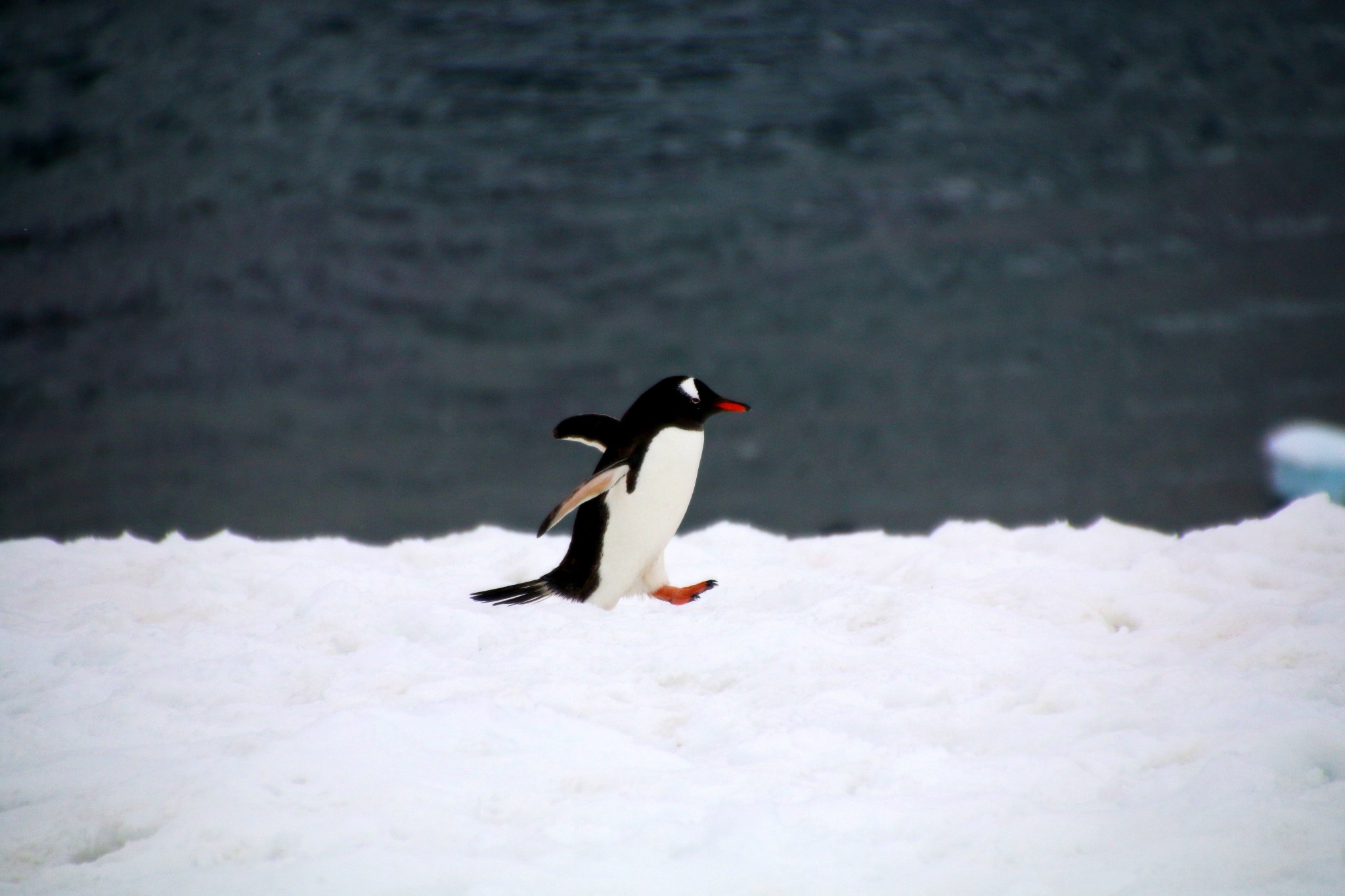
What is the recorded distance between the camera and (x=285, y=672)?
2.36m

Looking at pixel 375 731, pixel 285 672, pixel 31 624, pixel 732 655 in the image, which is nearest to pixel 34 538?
pixel 31 624

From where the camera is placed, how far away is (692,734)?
2.01 metres

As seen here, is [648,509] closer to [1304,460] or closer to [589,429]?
[589,429]

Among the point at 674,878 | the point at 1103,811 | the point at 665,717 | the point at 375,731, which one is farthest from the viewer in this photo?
the point at 665,717

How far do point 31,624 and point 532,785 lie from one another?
176 cm

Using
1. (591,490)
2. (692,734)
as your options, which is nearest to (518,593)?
(591,490)

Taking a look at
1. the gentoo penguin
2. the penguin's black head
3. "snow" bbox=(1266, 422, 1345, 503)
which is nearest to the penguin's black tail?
the gentoo penguin

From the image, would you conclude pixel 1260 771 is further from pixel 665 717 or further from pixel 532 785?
pixel 532 785

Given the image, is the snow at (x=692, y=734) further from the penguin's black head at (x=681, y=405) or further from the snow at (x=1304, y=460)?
the snow at (x=1304, y=460)

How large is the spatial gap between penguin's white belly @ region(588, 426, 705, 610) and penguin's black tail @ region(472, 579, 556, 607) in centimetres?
15

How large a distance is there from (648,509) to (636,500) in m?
0.04

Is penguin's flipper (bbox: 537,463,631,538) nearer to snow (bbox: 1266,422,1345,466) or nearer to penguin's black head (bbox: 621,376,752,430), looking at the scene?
penguin's black head (bbox: 621,376,752,430)

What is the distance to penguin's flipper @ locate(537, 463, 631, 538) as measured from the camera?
9.47ft

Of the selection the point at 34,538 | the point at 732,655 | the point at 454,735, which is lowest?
the point at 34,538
